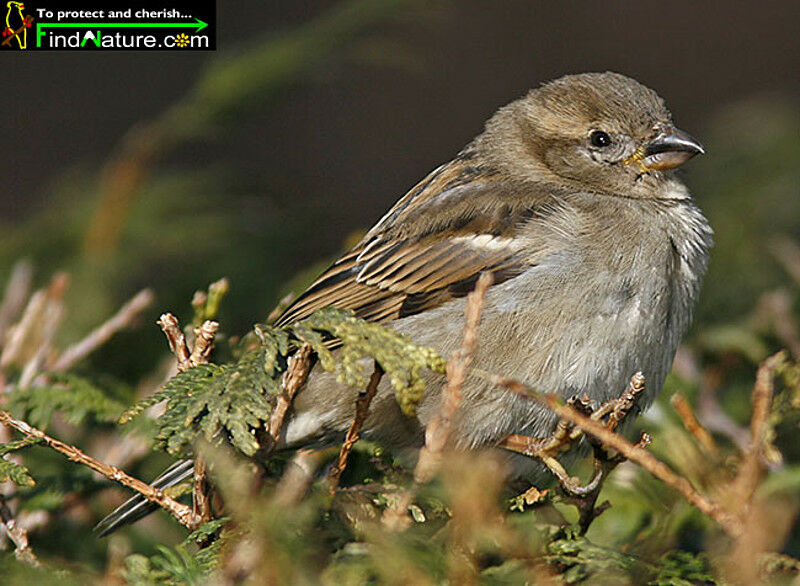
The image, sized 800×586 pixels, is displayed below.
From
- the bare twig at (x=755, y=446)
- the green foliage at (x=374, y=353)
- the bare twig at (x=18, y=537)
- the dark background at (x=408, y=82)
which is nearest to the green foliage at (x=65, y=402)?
the bare twig at (x=18, y=537)

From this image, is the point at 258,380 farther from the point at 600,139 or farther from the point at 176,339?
the point at 600,139

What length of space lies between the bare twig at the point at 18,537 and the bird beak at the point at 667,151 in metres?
1.80

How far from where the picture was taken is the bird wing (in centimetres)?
252

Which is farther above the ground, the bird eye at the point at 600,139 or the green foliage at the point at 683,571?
the bird eye at the point at 600,139

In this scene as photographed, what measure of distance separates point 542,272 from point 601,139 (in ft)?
2.09

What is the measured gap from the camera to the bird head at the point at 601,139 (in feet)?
9.30

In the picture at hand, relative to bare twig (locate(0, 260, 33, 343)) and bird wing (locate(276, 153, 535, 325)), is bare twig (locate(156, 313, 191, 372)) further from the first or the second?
bare twig (locate(0, 260, 33, 343))

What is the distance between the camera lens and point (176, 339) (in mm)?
1545

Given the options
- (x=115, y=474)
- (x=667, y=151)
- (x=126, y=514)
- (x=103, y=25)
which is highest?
(x=103, y=25)

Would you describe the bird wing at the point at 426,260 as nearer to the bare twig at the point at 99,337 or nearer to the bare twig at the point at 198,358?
the bare twig at the point at 99,337

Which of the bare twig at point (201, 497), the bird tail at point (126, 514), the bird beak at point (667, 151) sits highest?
the bird beak at point (667, 151)

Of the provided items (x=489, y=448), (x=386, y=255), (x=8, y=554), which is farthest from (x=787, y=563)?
(x=386, y=255)

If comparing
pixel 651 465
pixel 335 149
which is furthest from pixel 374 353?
pixel 335 149

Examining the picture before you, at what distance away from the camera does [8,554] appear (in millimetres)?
1573
